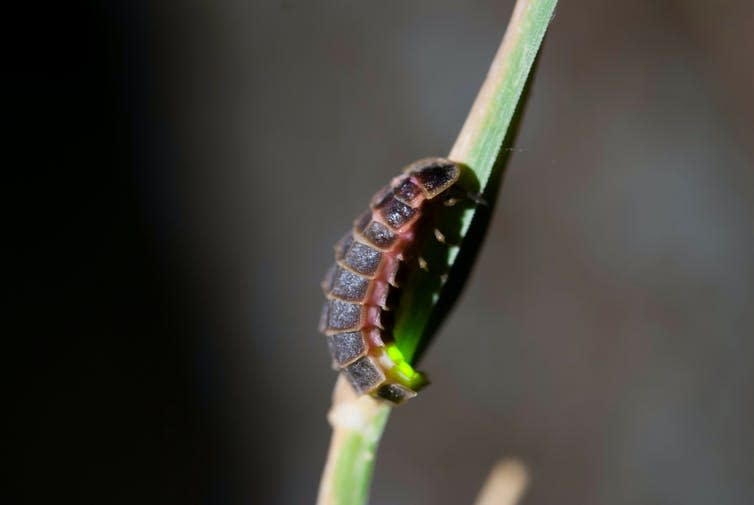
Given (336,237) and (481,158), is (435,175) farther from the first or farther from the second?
(336,237)

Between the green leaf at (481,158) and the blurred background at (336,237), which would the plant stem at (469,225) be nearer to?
the green leaf at (481,158)

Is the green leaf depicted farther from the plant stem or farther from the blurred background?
the blurred background

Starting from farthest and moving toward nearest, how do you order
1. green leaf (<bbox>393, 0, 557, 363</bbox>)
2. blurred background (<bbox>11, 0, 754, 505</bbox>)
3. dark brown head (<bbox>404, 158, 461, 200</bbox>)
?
1. blurred background (<bbox>11, 0, 754, 505</bbox>)
2. dark brown head (<bbox>404, 158, 461, 200</bbox>)
3. green leaf (<bbox>393, 0, 557, 363</bbox>)

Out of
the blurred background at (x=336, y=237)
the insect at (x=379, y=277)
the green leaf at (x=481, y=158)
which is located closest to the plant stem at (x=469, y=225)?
the green leaf at (x=481, y=158)

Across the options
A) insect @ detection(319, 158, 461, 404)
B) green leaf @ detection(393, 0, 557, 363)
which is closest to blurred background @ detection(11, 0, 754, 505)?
insect @ detection(319, 158, 461, 404)

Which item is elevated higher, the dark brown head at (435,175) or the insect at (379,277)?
the dark brown head at (435,175)

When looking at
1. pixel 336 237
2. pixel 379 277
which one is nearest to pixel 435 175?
pixel 379 277
